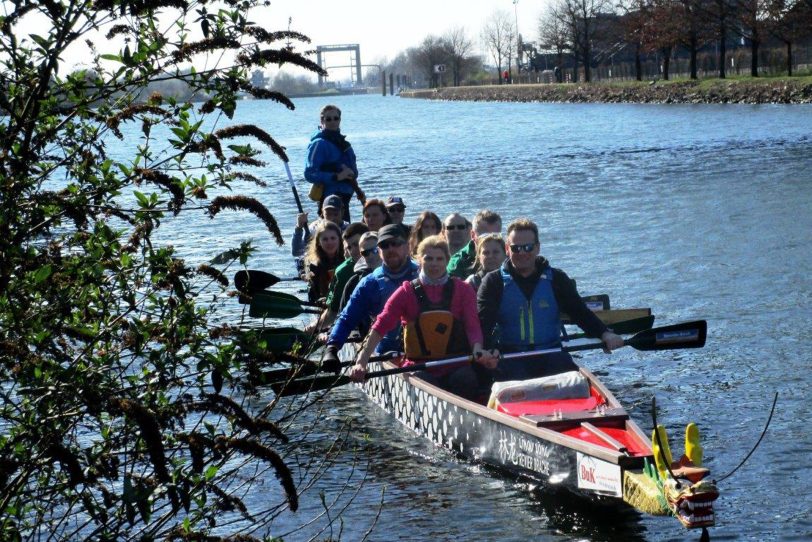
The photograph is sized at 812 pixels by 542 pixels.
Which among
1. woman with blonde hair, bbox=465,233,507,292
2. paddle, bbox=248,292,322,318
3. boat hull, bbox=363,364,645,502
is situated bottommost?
boat hull, bbox=363,364,645,502

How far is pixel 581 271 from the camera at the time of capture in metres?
19.6

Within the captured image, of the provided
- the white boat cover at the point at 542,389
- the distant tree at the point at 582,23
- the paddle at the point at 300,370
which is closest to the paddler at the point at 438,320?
the white boat cover at the point at 542,389

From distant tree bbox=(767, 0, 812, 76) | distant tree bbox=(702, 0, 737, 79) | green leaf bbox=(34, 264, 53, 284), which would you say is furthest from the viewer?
distant tree bbox=(702, 0, 737, 79)

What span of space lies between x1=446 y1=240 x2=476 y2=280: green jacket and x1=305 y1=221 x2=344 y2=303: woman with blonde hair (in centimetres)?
187

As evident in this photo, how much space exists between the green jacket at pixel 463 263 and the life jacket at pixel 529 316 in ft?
6.07

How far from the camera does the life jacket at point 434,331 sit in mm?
10102

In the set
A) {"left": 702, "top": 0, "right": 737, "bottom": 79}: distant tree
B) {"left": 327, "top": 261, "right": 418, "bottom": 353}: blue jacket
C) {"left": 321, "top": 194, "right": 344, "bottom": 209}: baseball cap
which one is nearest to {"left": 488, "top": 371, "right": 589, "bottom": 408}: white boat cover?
{"left": 327, "top": 261, "right": 418, "bottom": 353}: blue jacket

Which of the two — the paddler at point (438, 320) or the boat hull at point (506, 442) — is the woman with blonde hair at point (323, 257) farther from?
the paddler at point (438, 320)

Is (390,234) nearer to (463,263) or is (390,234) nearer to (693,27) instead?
(463,263)

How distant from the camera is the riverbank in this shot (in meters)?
61.4

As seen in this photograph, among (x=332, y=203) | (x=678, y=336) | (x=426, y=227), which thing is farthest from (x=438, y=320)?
(x=332, y=203)

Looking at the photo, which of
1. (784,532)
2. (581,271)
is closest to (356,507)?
(784,532)

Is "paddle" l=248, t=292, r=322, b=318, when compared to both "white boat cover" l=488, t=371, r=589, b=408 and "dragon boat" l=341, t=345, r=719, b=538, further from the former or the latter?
"white boat cover" l=488, t=371, r=589, b=408

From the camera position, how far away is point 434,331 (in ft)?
33.9
